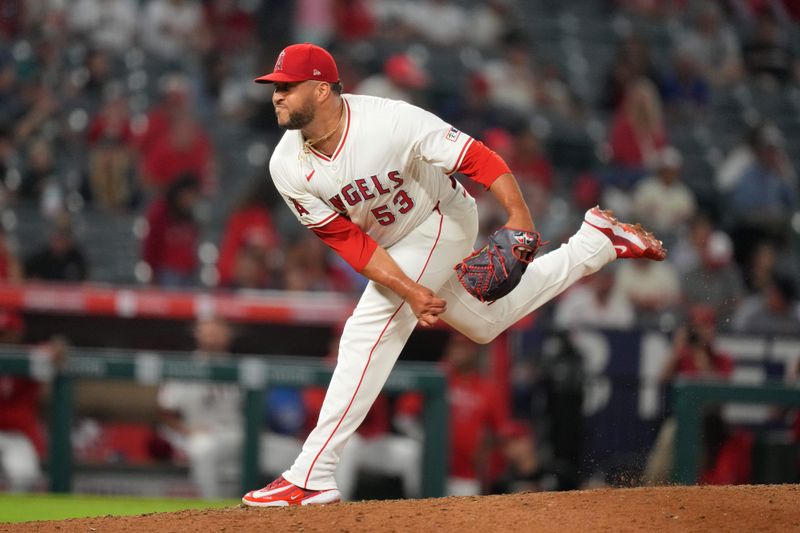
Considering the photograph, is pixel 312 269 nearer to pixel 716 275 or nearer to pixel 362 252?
pixel 716 275

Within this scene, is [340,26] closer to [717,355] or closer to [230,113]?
[230,113]

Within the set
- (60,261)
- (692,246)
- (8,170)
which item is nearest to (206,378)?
(60,261)

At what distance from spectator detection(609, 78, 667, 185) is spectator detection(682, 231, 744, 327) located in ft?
4.02

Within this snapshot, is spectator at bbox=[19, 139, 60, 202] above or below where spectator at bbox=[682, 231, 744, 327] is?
above

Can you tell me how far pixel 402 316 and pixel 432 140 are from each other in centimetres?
68

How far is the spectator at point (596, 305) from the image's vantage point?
7442 millimetres

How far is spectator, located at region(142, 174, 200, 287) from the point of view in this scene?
8.40 metres

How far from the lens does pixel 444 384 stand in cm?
635

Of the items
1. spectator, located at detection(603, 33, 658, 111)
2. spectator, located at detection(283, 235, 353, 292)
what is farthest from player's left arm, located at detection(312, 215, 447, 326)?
spectator, located at detection(603, 33, 658, 111)

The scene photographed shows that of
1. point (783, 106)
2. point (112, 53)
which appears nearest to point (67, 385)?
point (112, 53)

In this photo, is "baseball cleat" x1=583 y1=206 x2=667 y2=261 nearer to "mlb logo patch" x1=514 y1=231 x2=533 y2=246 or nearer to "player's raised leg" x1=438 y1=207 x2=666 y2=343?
"player's raised leg" x1=438 y1=207 x2=666 y2=343

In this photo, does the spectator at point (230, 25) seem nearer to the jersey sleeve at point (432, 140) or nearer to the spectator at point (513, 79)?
the spectator at point (513, 79)

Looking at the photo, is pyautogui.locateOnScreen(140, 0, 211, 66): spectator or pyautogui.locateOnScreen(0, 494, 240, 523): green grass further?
pyautogui.locateOnScreen(140, 0, 211, 66): spectator

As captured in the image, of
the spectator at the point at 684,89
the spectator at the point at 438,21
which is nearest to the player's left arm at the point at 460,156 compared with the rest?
the spectator at the point at 684,89
